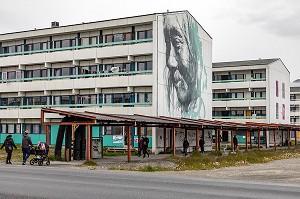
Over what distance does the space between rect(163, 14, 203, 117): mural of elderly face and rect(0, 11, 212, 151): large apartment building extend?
0.09 meters

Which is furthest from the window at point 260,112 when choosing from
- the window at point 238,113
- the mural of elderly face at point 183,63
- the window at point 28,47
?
the window at point 28,47

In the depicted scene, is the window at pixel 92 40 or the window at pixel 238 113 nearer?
the window at pixel 92 40

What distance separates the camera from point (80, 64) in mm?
52688

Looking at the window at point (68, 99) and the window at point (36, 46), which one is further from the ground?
the window at point (36, 46)

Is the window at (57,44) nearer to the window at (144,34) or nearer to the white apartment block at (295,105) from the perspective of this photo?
the window at (144,34)

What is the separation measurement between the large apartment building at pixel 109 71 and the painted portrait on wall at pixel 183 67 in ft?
0.31

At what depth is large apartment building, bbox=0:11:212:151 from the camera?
47469 mm

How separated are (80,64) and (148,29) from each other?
8897mm

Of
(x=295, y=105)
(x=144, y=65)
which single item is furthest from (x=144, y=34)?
(x=295, y=105)

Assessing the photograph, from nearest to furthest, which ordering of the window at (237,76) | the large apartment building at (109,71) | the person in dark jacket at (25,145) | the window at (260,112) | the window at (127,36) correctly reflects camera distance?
the person in dark jacket at (25,145) → the large apartment building at (109,71) → the window at (127,36) → the window at (260,112) → the window at (237,76)

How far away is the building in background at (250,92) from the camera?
71.2 meters

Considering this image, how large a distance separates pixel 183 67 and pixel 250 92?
25072 millimetres

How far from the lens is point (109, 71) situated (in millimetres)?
50500

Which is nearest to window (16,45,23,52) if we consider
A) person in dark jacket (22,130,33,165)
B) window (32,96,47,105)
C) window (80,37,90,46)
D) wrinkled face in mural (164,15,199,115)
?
window (32,96,47,105)
